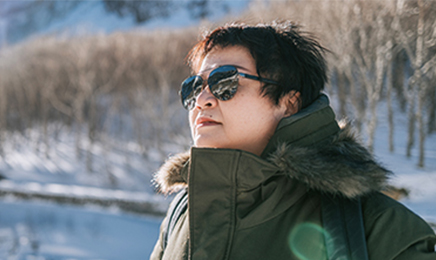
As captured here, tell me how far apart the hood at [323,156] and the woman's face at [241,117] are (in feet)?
0.33

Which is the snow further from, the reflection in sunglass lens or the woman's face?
the reflection in sunglass lens

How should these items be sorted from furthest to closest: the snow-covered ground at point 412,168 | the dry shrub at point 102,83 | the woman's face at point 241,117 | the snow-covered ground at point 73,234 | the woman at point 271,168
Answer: the dry shrub at point 102,83 → the snow-covered ground at point 412,168 → the snow-covered ground at point 73,234 → the woman's face at point 241,117 → the woman at point 271,168

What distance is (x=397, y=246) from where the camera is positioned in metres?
0.96

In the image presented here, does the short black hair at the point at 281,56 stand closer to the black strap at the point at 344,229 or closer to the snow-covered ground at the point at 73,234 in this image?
the black strap at the point at 344,229

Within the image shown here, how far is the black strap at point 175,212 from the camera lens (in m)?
1.50

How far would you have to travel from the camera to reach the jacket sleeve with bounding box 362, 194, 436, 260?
96 centimetres

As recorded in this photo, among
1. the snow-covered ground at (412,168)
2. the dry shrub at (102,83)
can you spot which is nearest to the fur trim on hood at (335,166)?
the snow-covered ground at (412,168)

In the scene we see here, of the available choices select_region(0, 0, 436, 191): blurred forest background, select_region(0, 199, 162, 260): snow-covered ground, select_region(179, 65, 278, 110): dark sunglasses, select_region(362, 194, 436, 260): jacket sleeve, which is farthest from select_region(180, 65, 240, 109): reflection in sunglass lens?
select_region(0, 0, 436, 191): blurred forest background

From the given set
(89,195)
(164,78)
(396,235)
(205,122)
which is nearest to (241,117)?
(205,122)

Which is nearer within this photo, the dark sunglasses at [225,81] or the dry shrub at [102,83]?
the dark sunglasses at [225,81]

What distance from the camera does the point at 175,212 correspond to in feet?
5.07

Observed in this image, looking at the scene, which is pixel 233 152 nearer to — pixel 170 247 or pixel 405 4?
pixel 170 247

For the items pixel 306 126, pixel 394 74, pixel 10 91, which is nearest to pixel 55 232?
pixel 306 126

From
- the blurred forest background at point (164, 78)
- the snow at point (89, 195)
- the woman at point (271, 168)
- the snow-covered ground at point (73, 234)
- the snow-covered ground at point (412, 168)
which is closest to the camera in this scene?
the woman at point (271, 168)
